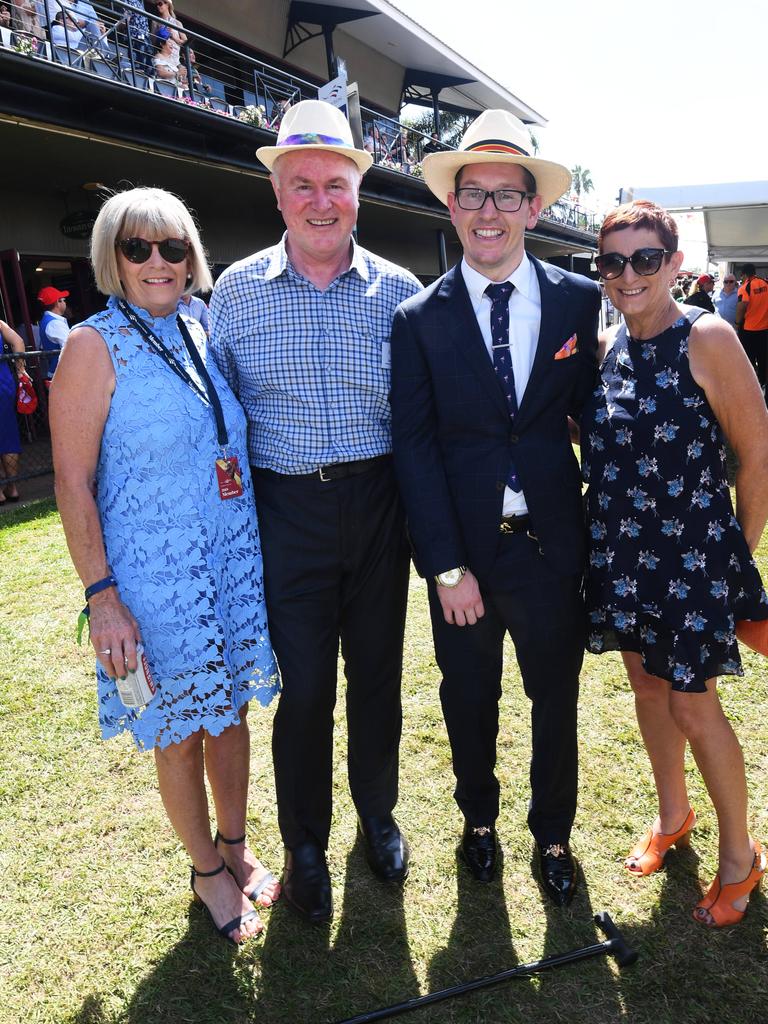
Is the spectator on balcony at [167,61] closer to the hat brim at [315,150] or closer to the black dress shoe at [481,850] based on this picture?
the hat brim at [315,150]

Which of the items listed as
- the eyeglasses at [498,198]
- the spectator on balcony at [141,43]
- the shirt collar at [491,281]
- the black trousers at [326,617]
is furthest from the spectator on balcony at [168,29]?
the black trousers at [326,617]

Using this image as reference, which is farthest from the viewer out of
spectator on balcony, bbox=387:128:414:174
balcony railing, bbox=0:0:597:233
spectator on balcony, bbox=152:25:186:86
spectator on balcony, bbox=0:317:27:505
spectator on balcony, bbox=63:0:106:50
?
spectator on balcony, bbox=387:128:414:174

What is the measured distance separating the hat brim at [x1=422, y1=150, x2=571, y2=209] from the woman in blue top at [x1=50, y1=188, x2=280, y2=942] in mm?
832

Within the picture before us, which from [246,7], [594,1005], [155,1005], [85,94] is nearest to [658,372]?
[594,1005]

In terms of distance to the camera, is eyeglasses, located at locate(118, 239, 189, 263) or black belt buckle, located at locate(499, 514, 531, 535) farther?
black belt buckle, located at locate(499, 514, 531, 535)

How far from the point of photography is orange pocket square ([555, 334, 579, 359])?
2.20 meters

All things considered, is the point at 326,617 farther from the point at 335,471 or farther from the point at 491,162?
the point at 491,162

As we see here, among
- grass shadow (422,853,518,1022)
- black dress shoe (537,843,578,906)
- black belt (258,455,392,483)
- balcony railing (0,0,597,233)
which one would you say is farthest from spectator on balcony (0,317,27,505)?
black dress shoe (537,843,578,906)

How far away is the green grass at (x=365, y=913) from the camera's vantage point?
2.05m

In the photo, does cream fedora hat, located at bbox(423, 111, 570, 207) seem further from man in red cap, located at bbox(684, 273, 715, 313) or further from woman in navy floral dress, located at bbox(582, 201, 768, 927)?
man in red cap, located at bbox(684, 273, 715, 313)

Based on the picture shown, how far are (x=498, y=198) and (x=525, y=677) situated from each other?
155 centimetres

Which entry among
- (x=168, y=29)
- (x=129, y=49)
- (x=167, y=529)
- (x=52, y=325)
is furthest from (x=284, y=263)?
(x=168, y=29)

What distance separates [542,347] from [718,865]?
5.94 feet

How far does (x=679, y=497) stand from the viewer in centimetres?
208
